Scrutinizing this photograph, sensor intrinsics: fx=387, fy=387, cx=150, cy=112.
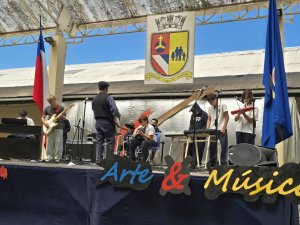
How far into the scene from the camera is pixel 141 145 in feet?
25.4

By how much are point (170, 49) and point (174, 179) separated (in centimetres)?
565

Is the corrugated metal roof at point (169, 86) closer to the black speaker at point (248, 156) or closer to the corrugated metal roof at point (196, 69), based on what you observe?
the corrugated metal roof at point (196, 69)

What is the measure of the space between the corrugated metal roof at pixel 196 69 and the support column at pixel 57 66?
2.24 metres

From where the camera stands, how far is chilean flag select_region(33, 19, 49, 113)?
9.28 meters

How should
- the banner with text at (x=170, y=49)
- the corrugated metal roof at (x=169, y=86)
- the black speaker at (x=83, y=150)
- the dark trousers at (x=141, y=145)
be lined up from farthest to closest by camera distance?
the corrugated metal roof at (x=169, y=86)
the banner with text at (x=170, y=49)
the black speaker at (x=83, y=150)
the dark trousers at (x=141, y=145)

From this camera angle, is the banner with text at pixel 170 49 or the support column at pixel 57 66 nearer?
the banner with text at pixel 170 49

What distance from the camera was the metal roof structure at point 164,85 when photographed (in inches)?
399

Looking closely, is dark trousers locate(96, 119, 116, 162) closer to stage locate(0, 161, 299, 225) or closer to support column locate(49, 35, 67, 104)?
stage locate(0, 161, 299, 225)

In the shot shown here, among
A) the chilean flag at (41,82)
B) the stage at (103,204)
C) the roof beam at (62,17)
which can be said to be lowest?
the stage at (103,204)

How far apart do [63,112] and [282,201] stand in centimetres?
428

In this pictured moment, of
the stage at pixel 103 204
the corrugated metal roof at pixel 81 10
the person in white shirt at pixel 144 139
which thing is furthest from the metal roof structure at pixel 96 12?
the stage at pixel 103 204

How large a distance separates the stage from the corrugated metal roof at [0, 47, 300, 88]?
6.30 m

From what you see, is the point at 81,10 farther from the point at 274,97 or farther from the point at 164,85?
the point at 274,97

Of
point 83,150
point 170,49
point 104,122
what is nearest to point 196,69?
point 170,49
